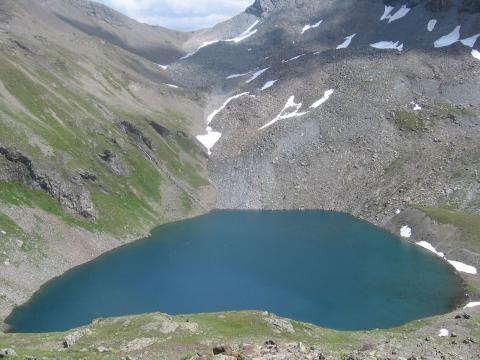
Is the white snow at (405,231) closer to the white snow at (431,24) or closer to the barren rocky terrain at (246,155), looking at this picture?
the barren rocky terrain at (246,155)

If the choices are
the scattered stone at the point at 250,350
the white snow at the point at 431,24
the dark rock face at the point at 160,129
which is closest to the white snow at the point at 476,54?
the white snow at the point at 431,24

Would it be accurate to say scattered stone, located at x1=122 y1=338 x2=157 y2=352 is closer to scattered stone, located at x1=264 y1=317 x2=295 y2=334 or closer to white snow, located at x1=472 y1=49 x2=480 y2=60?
scattered stone, located at x1=264 y1=317 x2=295 y2=334

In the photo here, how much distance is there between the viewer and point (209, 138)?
160 m

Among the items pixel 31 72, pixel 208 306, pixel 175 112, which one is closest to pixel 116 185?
pixel 31 72

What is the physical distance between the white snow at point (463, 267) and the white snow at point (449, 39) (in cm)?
9420

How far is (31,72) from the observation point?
423 ft

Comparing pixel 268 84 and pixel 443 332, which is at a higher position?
pixel 268 84

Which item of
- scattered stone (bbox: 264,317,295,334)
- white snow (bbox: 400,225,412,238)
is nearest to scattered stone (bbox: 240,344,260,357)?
scattered stone (bbox: 264,317,295,334)

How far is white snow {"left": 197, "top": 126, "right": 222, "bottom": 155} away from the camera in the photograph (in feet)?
515

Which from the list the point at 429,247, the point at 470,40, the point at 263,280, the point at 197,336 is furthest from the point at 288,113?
the point at 197,336

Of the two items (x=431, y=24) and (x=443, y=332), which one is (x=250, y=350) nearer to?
(x=443, y=332)

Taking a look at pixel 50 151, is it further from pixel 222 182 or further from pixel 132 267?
pixel 222 182

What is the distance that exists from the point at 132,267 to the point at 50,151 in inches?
1186

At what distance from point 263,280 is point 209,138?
83.5 metres
